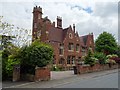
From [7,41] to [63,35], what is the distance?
2611cm

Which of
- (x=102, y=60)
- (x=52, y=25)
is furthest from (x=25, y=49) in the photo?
(x=52, y=25)

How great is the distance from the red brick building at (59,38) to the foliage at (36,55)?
23.1 m

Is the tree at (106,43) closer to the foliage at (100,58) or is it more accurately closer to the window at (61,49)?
the window at (61,49)

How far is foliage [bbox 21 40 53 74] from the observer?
1869 centimetres

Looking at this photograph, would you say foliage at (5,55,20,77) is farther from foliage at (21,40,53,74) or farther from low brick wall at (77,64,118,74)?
low brick wall at (77,64,118,74)

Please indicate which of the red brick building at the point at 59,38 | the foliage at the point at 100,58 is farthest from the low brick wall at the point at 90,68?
the red brick building at the point at 59,38

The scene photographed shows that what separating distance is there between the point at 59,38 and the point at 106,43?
1702 centimetres

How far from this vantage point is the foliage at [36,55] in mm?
18688

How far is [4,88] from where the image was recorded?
48.4ft

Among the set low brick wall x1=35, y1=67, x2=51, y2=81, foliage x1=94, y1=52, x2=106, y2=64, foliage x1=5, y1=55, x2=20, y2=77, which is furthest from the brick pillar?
foliage x1=94, y1=52, x2=106, y2=64

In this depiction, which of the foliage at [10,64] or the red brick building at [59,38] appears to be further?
the red brick building at [59,38]

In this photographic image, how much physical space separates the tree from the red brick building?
754 cm

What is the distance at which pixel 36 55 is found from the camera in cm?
1858

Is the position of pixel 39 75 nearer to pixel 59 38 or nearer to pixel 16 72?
pixel 16 72
